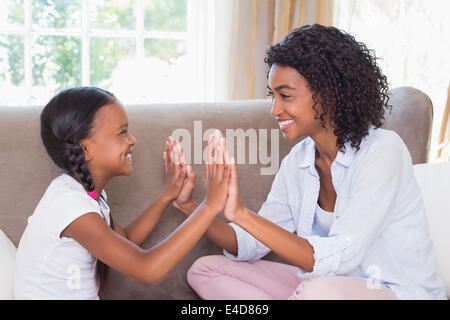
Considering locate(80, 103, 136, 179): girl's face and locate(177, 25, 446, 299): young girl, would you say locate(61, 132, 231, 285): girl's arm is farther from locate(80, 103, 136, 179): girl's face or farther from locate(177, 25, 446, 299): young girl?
locate(80, 103, 136, 179): girl's face

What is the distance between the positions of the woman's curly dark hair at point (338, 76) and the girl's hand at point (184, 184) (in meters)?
0.41

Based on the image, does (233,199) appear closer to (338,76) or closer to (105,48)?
(338,76)

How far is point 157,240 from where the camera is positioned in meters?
1.80

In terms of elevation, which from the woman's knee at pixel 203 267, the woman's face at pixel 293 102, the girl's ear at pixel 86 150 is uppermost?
the woman's face at pixel 293 102

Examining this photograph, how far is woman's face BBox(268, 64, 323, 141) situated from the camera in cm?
148

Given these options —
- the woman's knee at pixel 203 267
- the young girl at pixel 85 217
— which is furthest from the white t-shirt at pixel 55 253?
the woman's knee at pixel 203 267

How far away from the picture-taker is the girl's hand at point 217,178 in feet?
4.39

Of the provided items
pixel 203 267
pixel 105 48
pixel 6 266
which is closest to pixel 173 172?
pixel 203 267

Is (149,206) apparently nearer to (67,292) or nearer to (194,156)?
(194,156)

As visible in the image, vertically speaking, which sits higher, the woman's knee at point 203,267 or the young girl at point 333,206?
the young girl at point 333,206

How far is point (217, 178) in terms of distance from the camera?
1354mm

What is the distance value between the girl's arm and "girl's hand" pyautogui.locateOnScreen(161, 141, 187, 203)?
0.91 feet

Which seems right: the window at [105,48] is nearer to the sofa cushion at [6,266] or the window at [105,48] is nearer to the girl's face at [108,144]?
the sofa cushion at [6,266]

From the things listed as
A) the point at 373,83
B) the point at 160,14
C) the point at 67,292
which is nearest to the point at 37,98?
the point at 160,14
